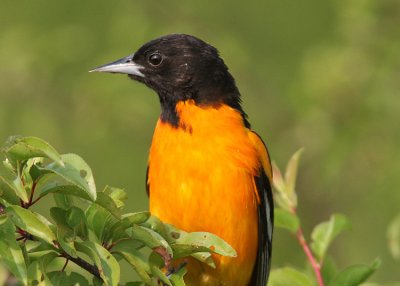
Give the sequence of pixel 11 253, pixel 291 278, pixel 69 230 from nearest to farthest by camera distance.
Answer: pixel 11 253 → pixel 69 230 → pixel 291 278

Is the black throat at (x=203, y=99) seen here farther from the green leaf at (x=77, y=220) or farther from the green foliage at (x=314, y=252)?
the green leaf at (x=77, y=220)

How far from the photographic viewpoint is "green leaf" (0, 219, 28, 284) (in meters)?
2.60

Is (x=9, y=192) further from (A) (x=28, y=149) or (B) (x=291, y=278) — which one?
(B) (x=291, y=278)

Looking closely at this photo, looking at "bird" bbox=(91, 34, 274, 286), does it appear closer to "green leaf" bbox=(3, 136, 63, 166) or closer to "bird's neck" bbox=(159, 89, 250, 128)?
"bird's neck" bbox=(159, 89, 250, 128)

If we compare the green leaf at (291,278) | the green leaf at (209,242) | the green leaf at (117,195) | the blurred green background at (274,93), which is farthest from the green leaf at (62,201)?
the blurred green background at (274,93)

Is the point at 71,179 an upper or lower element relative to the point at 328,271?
upper

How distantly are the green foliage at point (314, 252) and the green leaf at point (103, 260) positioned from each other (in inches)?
43.1

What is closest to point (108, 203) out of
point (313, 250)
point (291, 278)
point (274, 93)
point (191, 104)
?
point (291, 278)

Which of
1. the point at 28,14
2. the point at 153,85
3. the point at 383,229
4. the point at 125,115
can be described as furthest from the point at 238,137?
the point at 28,14

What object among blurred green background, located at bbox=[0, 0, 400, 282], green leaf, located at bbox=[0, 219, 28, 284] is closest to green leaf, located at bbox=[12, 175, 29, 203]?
green leaf, located at bbox=[0, 219, 28, 284]

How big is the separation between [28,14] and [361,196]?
3.99 meters

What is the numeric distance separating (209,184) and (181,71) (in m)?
0.87

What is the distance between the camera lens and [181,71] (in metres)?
5.07

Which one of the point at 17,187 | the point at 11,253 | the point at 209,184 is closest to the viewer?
the point at 11,253
